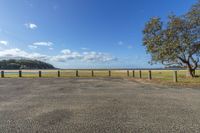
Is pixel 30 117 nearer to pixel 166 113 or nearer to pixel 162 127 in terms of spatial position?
pixel 162 127

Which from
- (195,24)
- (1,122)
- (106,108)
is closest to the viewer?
(1,122)

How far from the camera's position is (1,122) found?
4.58 metres

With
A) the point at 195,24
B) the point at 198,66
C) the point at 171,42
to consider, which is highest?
the point at 195,24

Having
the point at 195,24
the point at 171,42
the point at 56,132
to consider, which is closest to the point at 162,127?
the point at 56,132

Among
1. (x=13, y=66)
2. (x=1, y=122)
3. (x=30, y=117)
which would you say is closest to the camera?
(x=1, y=122)

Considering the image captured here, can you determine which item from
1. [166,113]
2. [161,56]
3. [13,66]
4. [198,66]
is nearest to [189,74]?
[198,66]

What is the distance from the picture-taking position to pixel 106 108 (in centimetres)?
594

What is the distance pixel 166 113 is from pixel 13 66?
15638 cm

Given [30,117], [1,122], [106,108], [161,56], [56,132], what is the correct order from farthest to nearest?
[161,56]
[106,108]
[30,117]
[1,122]
[56,132]

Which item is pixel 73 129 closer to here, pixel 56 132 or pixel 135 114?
pixel 56 132

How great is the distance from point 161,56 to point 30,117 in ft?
62.5

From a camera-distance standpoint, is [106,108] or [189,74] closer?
[106,108]

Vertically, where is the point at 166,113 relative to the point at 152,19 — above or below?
below

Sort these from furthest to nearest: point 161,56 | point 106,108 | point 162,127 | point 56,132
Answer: point 161,56, point 106,108, point 162,127, point 56,132
